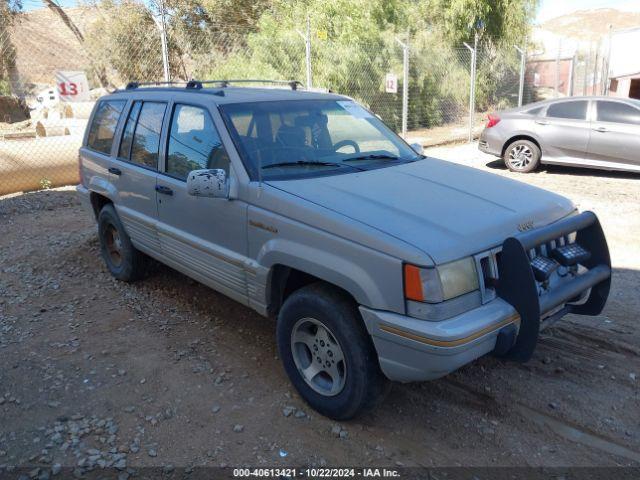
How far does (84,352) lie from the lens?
4.24 metres

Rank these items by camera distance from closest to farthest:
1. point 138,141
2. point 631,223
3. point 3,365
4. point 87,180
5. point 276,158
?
point 276,158 < point 3,365 < point 138,141 < point 87,180 < point 631,223

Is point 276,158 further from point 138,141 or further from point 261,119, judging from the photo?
point 138,141

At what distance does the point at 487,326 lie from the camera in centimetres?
285

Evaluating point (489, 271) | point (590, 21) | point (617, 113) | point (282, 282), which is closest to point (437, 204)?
point (489, 271)

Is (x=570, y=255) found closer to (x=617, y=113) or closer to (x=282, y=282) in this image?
(x=282, y=282)

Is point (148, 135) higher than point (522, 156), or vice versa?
point (148, 135)

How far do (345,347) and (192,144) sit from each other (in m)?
1.97

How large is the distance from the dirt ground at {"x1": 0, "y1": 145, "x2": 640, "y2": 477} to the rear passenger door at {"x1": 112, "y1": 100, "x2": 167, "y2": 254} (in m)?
0.71

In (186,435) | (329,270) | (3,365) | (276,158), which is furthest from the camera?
(3,365)

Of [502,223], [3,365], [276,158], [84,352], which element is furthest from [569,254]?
[3,365]

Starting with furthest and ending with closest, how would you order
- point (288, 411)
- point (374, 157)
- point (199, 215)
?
point (374, 157) < point (199, 215) < point (288, 411)

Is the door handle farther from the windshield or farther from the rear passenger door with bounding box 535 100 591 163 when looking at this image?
the rear passenger door with bounding box 535 100 591 163

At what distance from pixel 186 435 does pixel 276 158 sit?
5.86ft

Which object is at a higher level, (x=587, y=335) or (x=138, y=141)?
(x=138, y=141)
